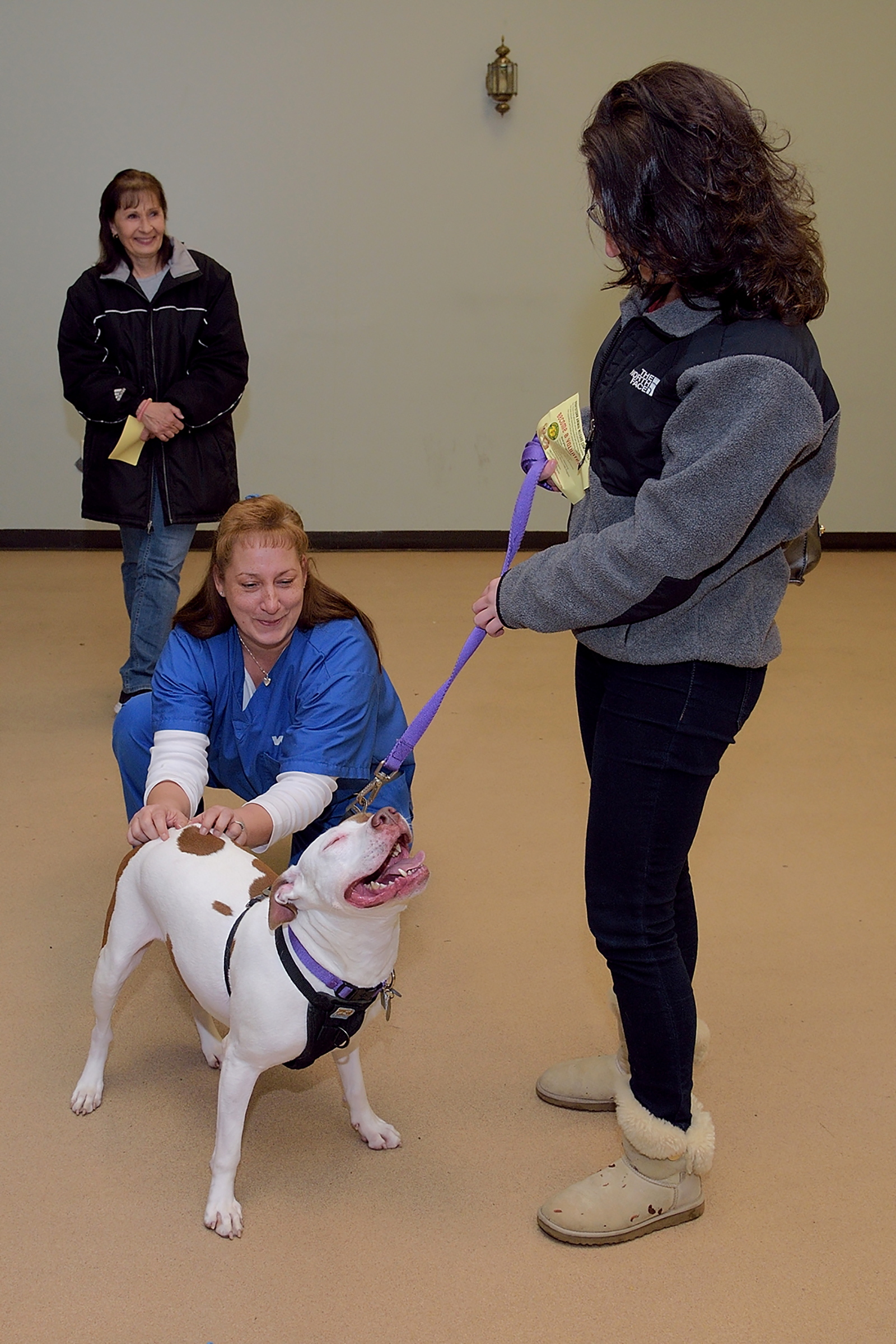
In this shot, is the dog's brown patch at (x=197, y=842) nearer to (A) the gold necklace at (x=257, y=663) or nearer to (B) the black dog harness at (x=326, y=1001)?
(B) the black dog harness at (x=326, y=1001)

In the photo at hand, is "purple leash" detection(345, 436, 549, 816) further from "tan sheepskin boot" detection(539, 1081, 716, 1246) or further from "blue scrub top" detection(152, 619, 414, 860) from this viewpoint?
"tan sheepskin boot" detection(539, 1081, 716, 1246)

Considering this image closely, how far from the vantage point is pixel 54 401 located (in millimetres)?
5484

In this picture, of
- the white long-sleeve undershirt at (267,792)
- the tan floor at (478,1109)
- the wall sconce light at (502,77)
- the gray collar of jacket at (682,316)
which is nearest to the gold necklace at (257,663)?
the white long-sleeve undershirt at (267,792)

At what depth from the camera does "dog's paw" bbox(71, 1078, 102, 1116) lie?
6.20ft

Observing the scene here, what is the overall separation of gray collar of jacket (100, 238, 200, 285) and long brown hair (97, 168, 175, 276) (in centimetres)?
1

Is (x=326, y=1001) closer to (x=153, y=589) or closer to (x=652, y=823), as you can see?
(x=652, y=823)

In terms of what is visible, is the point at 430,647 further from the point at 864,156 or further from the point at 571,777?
the point at 864,156

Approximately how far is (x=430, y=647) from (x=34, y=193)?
2.87m

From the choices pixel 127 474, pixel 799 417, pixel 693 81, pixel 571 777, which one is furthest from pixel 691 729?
pixel 127 474

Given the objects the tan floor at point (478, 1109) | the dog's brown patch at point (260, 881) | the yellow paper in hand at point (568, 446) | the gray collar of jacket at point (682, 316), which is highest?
the gray collar of jacket at point (682, 316)

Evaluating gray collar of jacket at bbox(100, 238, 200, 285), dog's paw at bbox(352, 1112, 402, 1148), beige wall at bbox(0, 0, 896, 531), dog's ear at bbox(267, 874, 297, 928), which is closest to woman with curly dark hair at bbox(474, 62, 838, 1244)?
dog's paw at bbox(352, 1112, 402, 1148)

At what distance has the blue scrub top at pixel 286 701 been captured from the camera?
2.05 m

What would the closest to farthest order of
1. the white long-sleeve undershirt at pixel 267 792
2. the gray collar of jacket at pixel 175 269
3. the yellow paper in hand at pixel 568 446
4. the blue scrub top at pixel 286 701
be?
the yellow paper in hand at pixel 568 446
the white long-sleeve undershirt at pixel 267 792
the blue scrub top at pixel 286 701
the gray collar of jacket at pixel 175 269

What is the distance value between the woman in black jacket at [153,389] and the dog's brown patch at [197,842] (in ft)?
5.81
